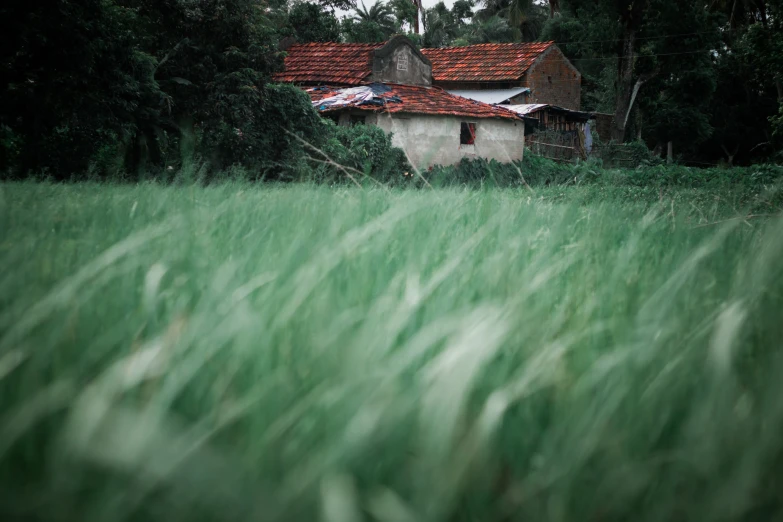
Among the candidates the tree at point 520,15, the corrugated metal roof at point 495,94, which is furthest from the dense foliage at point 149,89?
the tree at point 520,15

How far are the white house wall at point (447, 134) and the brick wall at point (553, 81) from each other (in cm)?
691

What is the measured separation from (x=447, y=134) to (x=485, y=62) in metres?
11.2

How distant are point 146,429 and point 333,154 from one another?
14203 mm

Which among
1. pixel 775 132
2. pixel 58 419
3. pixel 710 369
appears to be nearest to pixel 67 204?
pixel 58 419

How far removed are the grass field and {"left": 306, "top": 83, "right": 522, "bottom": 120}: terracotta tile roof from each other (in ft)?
61.7

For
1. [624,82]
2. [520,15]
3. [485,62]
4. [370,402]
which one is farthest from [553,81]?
[370,402]

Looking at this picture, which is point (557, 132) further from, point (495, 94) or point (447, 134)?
point (447, 134)

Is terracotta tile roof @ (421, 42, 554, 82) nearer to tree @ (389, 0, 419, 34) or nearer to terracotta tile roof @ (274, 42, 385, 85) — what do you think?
terracotta tile roof @ (274, 42, 385, 85)

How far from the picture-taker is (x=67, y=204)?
3.16 meters

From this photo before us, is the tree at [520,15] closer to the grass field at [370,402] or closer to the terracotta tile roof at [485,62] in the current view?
the terracotta tile roof at [485,62]

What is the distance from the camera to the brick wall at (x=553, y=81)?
31.1 m

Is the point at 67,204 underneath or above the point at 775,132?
above

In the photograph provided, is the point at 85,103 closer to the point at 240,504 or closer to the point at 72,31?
the point at 72,31

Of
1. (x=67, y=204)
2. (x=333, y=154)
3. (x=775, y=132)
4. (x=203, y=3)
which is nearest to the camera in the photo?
(x=67, y=204)
